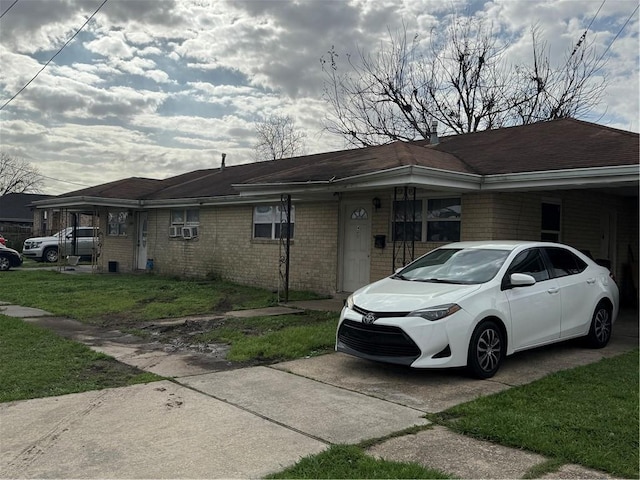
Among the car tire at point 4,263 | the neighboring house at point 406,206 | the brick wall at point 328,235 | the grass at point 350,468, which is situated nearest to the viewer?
the grass at point 350,468

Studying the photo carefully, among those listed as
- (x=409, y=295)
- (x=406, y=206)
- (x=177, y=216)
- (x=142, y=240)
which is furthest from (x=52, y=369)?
(x=142, y=240)

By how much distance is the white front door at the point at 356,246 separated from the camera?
513 inches

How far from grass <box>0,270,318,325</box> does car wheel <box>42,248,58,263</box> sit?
34.6 ft

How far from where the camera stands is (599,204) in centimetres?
1327

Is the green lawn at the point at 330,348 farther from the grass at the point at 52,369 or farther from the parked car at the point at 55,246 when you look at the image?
the parked car at the point at 55,246

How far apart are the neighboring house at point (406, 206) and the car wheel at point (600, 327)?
7.06 ft

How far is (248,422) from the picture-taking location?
15.5 feet

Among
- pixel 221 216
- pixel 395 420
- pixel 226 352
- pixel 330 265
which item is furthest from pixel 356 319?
pixel 221 216

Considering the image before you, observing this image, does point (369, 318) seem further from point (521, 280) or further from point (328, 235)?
point (328, 235)

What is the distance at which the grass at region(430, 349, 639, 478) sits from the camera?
4031 mm

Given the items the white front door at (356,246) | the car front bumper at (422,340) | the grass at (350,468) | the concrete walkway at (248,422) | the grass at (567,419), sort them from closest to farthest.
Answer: the grass at (350,468), the concrete walkway at (248,422), the grass at (567,419), the car front bumper at (422,340), the white front door at (356,246)

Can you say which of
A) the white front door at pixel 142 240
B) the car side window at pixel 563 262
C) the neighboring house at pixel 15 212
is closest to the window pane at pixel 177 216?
the white front door at pixel 142 240

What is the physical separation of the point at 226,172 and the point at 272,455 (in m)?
18.9

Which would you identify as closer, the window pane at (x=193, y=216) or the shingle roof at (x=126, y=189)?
the window pane at (x=193, y=216)
